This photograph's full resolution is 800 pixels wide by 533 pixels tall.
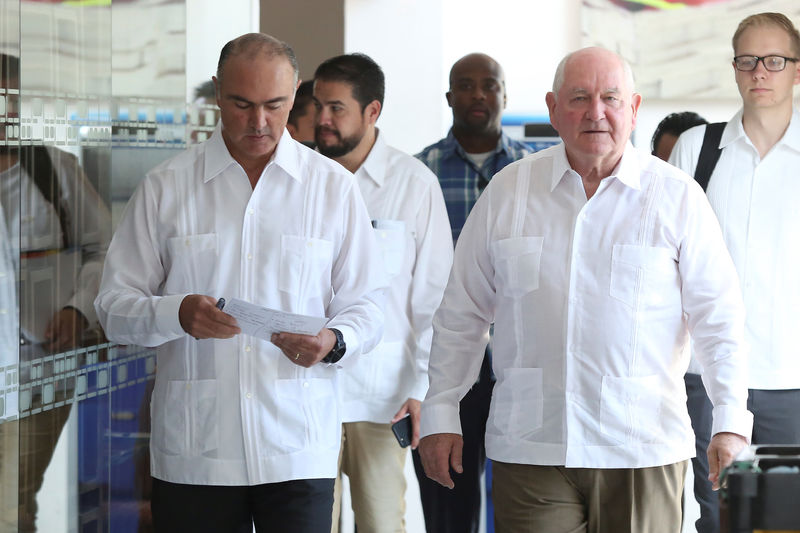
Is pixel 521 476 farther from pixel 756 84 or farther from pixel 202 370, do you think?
pixel 756 84

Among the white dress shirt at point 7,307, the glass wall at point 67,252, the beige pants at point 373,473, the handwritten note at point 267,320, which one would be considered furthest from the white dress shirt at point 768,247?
the white dress shirt at point 7,307

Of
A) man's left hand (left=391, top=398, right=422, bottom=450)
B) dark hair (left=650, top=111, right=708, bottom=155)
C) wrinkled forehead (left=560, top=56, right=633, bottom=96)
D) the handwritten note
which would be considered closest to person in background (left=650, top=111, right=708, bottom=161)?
dark hair (left=650, top=111, right=708, bottom=155)

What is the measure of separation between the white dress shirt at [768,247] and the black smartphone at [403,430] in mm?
1161

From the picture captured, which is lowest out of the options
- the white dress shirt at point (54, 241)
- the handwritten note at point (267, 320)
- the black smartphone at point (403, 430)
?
the black smartphone at point (403, 430)

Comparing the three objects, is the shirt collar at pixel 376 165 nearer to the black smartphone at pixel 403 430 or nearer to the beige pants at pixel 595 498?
the black smartphone at pixel 403 430

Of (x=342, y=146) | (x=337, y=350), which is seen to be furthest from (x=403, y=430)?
(x=342, y=146)

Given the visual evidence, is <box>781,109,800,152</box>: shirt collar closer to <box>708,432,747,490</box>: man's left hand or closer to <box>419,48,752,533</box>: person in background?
<box>419,48,752,533</box>: person in background

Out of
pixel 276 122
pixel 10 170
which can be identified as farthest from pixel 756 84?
pixel 10 170

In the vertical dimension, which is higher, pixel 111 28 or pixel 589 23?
pixel 589 23

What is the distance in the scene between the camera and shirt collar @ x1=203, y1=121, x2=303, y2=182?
2.86 meters

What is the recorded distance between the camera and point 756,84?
375 centimetres

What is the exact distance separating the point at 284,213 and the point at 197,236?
228 mm

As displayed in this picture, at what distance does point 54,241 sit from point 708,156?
7.15 feet

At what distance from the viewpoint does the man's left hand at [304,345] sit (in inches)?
104
